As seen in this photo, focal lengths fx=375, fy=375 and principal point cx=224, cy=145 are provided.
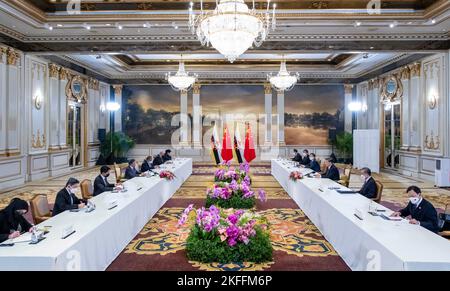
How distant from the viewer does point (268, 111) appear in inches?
743

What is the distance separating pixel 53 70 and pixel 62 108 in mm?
1531

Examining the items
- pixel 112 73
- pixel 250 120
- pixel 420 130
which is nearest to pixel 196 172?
pixel 250 120

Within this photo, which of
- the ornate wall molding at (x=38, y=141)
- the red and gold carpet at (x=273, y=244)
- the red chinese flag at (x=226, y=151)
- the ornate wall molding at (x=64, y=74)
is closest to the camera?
the red and gold carpet at (x=273, y=244)

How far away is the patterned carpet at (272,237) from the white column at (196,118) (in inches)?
312

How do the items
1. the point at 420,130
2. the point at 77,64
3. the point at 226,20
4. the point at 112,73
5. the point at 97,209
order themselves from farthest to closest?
the point at 112,73
the point at 77,64
the point at 420,130
the point at 226,20
the point at 97,209

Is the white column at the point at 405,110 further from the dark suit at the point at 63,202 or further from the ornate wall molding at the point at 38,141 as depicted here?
the ornate wall molding at the point at 38,141

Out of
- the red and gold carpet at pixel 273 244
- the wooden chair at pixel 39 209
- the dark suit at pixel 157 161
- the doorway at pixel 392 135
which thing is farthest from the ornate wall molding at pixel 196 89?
the wooden chair at pixel 39 209

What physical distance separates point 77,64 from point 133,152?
18.6 feet

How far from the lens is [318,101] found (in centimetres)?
1878

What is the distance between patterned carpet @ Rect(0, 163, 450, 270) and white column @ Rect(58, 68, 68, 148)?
11.8 ft

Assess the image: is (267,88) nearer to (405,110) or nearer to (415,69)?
(405,110)

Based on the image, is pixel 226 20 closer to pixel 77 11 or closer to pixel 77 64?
pixel 77 11

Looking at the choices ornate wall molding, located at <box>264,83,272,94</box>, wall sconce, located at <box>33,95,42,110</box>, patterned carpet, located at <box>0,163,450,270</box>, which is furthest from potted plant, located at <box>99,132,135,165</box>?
ornate wall molding, located at <box>264,83,272,94</box>

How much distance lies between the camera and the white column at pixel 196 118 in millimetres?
18781
